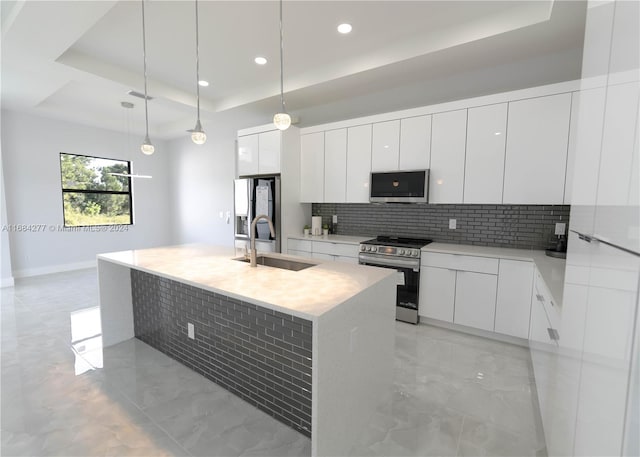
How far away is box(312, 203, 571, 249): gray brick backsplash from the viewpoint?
3059 millimetres

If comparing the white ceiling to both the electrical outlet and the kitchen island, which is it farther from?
the electrical outlet

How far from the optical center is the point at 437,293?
125 inches

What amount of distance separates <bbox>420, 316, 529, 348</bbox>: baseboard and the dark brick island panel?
2007 millimetres

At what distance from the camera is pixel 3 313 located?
3.59m

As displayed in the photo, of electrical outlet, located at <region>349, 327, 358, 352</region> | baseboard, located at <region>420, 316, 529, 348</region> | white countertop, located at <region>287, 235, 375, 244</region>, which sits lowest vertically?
baseboard, located at <region>420, 316, 529, 348</region>

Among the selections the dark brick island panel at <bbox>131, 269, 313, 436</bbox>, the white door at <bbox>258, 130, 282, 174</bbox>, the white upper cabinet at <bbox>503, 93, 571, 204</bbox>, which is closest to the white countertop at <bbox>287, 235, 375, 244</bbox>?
the white door at <bbox>258, 130, 282, 174</bbox>

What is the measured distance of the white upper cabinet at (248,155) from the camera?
4367 mm

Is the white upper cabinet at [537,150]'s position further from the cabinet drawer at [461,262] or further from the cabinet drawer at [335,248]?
the cabinet drawer at [335,248]

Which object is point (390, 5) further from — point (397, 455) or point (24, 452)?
point (24, 452)

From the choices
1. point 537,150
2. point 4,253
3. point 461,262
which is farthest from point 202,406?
point 4,253

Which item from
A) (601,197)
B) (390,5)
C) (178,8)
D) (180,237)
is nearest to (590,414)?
(601,197)

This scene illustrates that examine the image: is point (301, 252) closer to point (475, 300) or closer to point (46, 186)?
point (475, 300)

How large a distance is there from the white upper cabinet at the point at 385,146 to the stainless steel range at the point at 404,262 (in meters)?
0.97

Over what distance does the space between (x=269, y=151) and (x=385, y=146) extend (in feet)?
5.34
